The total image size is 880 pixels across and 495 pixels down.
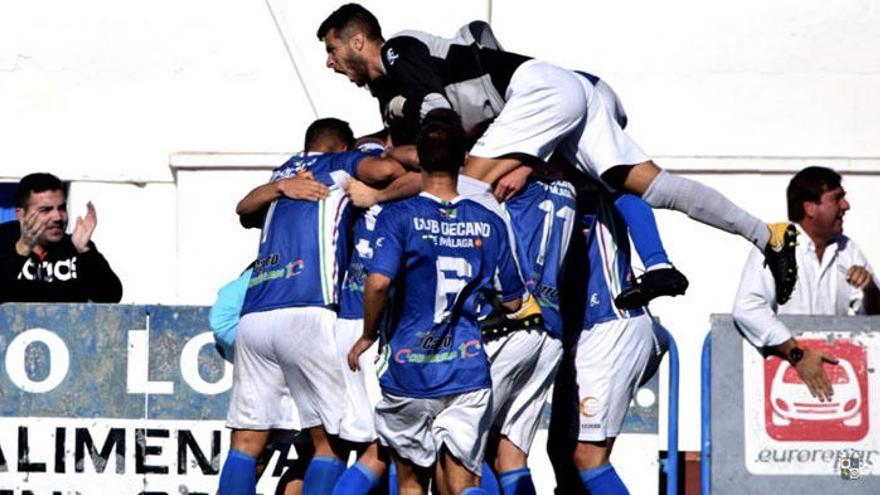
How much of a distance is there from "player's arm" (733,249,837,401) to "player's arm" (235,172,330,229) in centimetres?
219

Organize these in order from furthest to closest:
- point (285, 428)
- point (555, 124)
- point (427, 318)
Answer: point (285, 428)
point (555, 124)
point (427, 318)

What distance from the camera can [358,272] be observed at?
959 centimetres

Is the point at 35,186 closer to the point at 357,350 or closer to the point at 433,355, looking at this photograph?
the point at 357,350

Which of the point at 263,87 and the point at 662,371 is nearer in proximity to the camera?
the point at 662,371

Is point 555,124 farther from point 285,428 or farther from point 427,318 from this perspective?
point 285,428

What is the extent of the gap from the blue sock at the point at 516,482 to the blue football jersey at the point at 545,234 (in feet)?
2.14

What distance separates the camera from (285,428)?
32.4ft

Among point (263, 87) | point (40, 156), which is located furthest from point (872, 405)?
point (40, 156)

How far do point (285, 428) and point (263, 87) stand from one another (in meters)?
4.82

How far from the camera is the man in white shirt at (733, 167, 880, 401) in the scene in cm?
1023

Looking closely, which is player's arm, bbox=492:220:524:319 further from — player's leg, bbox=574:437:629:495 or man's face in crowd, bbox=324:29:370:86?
man's face in crowd, bbox=324:29:370:86

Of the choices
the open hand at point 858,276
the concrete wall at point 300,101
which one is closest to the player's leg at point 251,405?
the open hand at point 858,276

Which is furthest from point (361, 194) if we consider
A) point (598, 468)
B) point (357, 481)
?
point (598, 468)

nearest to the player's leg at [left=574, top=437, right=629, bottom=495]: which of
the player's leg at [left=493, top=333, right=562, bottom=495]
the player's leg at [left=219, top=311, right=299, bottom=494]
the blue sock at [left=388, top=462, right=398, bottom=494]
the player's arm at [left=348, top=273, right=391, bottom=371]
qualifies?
the player's leg at [left=493, top=333, right=562, bottom=495]
